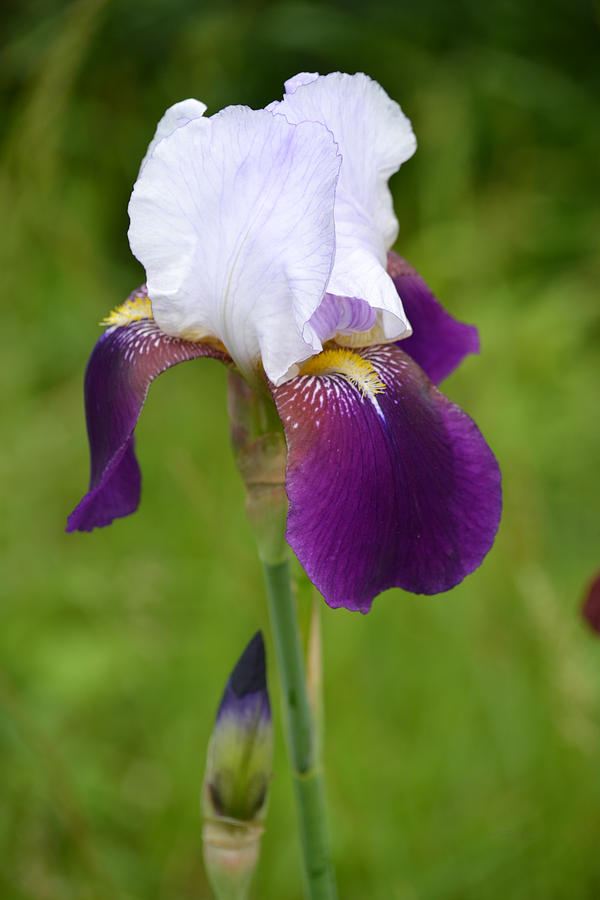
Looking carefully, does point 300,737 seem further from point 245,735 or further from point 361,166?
point 361,166

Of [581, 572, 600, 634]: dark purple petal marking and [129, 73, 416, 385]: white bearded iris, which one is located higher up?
[129, 73, 416, 385]: white bearded iris

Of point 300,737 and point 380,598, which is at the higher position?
point 300,737

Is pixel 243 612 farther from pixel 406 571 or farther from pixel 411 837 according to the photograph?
pixel 406 571

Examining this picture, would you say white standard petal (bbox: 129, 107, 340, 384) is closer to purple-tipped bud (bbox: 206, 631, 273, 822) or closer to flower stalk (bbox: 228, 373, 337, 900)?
flower stalk (bbox: 228, 373, 337, 900)

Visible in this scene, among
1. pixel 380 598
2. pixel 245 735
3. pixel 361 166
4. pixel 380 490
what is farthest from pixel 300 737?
pixel 380 598

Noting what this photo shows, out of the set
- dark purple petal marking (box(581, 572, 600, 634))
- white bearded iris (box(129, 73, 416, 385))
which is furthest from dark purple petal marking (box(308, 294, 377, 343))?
dark purple petal marking (box(581, 572, 600, 634))

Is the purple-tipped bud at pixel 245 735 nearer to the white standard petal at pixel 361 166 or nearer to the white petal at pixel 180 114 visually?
the white standard petal at pixel 361 166
